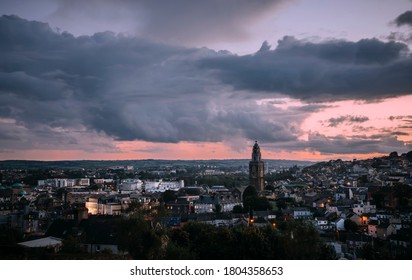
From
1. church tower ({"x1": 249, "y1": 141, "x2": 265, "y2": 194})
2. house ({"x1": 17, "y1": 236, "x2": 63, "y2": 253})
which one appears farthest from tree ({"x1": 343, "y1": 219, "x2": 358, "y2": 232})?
church tower ({"x1": 249, "y1": 141, "x2": 265, "y2": 194})

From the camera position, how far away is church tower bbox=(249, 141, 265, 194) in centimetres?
5912

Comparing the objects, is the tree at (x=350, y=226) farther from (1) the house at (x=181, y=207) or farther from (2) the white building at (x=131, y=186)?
(2) the white building at (x=131, y=186)

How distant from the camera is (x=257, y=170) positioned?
59.7 meters

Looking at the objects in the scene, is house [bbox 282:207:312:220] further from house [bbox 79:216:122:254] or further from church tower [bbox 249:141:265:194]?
church tower [bbox 249:141:265:194]

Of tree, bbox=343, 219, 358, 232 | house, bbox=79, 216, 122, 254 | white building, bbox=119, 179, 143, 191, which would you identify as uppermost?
house, bbox=79, 216, 122, 254

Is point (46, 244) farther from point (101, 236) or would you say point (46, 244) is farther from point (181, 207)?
point (181, 207)

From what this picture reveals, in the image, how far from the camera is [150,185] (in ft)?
270

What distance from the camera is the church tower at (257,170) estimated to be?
194 ft

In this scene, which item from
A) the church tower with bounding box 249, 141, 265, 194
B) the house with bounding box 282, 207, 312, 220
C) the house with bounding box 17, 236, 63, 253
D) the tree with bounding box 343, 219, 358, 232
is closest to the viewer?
the house with bounding box 17, 236, 63, 253

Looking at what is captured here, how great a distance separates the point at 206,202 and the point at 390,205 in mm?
16761

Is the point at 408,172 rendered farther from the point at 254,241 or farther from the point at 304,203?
the point at 254,241

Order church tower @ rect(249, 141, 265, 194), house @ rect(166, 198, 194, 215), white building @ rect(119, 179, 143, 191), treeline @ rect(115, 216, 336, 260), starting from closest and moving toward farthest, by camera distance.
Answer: treeline @ rect(115, 216, 336, 260), house @ rect(166, 198, 194, 215), church tower @ rect(249, 141, 265, 194), white building @ rect(119, 179, 143, 191)

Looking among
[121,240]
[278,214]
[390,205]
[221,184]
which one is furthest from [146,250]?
[221,184]

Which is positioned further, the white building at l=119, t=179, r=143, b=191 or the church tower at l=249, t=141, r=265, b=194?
the white building at l=119, t=179, r=143, b=191
